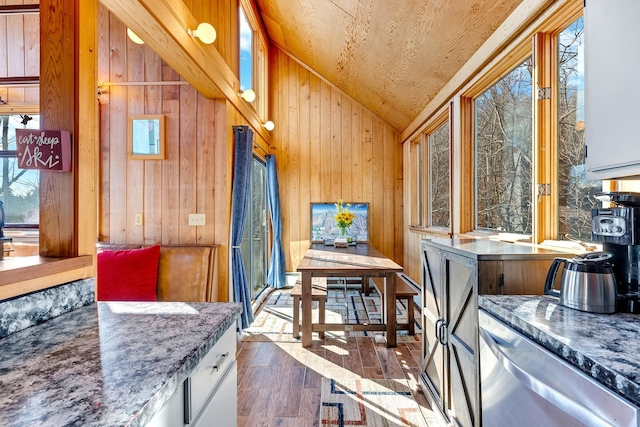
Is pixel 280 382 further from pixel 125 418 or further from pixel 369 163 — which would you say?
pixel 369 163

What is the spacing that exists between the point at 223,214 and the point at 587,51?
8.09 feet

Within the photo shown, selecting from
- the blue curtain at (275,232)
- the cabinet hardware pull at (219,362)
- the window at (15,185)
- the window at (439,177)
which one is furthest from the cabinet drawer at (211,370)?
the blue curtain at (275,232)

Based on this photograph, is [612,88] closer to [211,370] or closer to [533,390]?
[533,390]

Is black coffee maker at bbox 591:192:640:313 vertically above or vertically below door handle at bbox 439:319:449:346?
above

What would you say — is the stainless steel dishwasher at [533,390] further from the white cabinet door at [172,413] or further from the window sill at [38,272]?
the window sill at [38,272]

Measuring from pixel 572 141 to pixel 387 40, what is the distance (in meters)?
1.92

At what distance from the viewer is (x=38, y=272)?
1.01m

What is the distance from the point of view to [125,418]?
1.85 feet

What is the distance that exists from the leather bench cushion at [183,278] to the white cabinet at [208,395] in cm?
148

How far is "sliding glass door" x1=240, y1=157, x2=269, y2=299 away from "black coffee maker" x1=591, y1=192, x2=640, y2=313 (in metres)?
3.11

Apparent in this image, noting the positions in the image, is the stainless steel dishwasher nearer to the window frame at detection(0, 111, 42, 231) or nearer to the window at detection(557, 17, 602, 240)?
the window at detection(557, 17, 602, 240)

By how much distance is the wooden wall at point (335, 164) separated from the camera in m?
5.28

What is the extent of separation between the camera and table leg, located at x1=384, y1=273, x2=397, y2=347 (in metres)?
2.82

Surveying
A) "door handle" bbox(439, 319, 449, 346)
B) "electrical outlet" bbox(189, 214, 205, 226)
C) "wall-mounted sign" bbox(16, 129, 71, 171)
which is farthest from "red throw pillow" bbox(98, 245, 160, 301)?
"door handle" bbox(439, 319, 449, 346)
